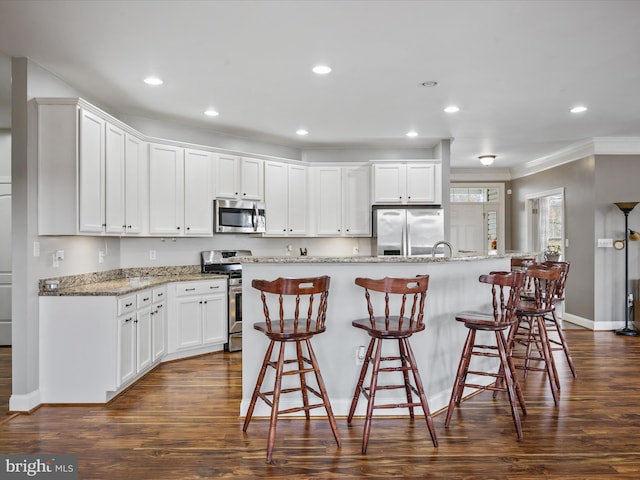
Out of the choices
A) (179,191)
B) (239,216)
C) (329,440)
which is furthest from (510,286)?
(179,191)

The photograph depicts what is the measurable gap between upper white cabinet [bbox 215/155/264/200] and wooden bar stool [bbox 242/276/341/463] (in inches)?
106

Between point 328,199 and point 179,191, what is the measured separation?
6.95ft

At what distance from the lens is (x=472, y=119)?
5449 millimetres

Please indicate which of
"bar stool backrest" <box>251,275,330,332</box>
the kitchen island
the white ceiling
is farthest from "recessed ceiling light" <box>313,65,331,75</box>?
"bar stool backrest" <box>251,275,330,332</box>

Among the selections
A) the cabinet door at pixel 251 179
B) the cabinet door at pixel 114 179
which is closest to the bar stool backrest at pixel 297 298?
the cabinet door at pixel 114 179

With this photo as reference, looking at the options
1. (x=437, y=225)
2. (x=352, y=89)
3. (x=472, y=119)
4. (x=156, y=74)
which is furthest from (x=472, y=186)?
(x=156, y=74)

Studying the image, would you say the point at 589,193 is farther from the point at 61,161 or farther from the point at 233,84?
the point at 61,161

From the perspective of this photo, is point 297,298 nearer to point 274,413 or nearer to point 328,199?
point 274,413

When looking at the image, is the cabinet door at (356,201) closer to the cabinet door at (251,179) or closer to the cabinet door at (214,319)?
the cabinet door at (251,179)

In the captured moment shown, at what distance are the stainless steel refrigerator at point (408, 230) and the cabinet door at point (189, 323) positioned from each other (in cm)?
252

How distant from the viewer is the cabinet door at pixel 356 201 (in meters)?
6.66

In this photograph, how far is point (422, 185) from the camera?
655 cm

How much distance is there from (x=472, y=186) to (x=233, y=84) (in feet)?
21.1

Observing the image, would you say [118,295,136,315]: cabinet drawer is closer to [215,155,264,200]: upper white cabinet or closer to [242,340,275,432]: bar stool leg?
[242,340,275,432]: bar stool leg
